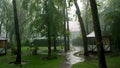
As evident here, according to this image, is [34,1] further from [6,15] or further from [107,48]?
[6,15]

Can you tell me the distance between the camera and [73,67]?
625 inches

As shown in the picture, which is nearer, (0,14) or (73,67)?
(73,67)

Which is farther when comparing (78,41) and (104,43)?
(78,41)

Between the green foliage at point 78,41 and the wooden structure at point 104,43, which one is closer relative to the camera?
the wooden structure at point 104,43

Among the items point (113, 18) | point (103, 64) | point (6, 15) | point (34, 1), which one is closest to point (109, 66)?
point (103, 64)

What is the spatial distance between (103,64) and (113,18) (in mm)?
14185

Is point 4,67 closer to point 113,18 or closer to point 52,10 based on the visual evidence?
point 52,10

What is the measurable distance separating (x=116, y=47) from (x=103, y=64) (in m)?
17.2

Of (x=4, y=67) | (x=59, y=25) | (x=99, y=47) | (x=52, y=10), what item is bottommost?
(x=4, y=67)

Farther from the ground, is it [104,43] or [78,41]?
[104,43]

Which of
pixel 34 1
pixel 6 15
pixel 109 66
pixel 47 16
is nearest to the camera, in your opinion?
pixel 109 66

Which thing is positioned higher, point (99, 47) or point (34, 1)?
point (34, 1)

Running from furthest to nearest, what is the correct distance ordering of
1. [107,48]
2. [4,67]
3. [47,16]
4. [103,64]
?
[107,48] → [47,16] → [4,67] → [103,64]

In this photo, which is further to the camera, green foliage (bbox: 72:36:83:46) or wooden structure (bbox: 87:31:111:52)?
green foliage (bbox: 72:36:83:46)
